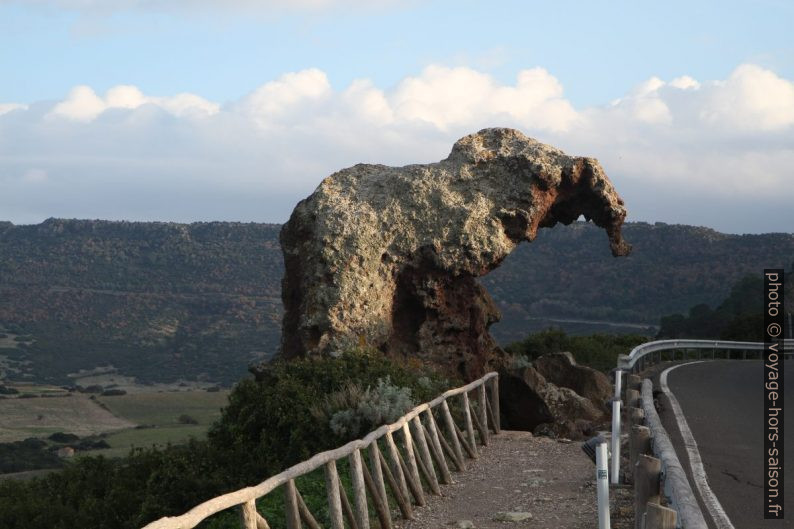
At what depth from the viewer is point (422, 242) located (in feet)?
69.1

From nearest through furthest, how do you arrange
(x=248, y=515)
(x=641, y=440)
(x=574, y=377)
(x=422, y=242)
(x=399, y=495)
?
(x=248, y=515), (x=641, y=440), (x=399, y=495), (x=422, y=242), (x=574, y=377)

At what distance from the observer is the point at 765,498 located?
11.4 metres

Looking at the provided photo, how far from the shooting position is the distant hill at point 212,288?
304ft

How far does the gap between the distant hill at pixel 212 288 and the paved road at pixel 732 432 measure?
56156mm

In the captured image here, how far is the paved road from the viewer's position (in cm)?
1120

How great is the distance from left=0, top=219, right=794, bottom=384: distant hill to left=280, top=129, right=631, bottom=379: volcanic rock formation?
60500mm

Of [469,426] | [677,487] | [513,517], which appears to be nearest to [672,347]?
[469,426]

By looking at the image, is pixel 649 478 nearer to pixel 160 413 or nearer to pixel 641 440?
pixel 641 440

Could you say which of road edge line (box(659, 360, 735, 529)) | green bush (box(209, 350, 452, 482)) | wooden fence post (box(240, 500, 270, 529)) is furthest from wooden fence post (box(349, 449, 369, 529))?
green bush (box(209, 350, 452, 482))

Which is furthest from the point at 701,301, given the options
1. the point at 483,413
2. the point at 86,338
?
the point at 483,413

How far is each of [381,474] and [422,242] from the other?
1051 centimetres

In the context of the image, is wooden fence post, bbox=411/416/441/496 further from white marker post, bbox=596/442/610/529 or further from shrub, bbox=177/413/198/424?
shrub, bbox=177/413/198/424

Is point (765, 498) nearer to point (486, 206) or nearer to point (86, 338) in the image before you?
point (486, 206)

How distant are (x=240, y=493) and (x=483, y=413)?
10.3 metres
